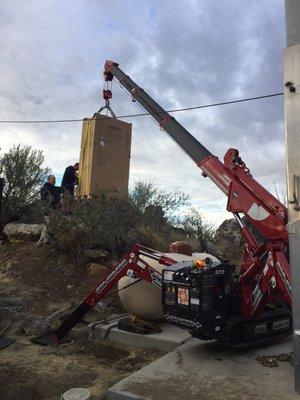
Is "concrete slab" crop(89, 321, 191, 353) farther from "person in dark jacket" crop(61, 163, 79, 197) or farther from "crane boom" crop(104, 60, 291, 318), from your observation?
"person in dark jacket" crop(61, 163, 79, 197)

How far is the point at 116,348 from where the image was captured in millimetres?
6824

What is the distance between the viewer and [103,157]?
12398mm

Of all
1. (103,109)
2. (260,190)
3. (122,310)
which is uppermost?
(103,109)

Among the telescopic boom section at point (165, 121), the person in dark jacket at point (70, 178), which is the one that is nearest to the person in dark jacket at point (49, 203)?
the person in dark jacket at point (70, 178)

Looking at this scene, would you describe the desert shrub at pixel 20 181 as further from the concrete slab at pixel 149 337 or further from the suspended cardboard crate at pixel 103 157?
the concrete slab at pixel 149 337

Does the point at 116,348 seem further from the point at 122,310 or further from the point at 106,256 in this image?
the point at 106,256

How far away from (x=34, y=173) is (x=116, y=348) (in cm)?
837

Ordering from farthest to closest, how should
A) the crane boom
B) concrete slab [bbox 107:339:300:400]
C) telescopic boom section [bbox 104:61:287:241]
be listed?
telescopic boom section [bbox 104:61:287:241], the crane boom, concrete slab [bbox 107:339:300:400]

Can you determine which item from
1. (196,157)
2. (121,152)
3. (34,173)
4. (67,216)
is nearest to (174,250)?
(196,157)

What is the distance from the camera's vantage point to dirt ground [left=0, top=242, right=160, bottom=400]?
5.38 m

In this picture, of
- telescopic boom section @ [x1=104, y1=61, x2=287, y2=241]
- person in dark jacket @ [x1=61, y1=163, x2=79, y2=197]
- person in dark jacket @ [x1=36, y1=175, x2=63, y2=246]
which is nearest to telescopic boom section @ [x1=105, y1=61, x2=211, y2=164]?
telescopic boom section @ [x1=104, y1=61, x2=287, y2=241]

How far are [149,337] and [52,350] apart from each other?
4.56 feet

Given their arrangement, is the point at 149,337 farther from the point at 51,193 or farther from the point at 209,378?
the point at 51,193

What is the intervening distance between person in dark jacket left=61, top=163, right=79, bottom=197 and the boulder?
1772 mm
